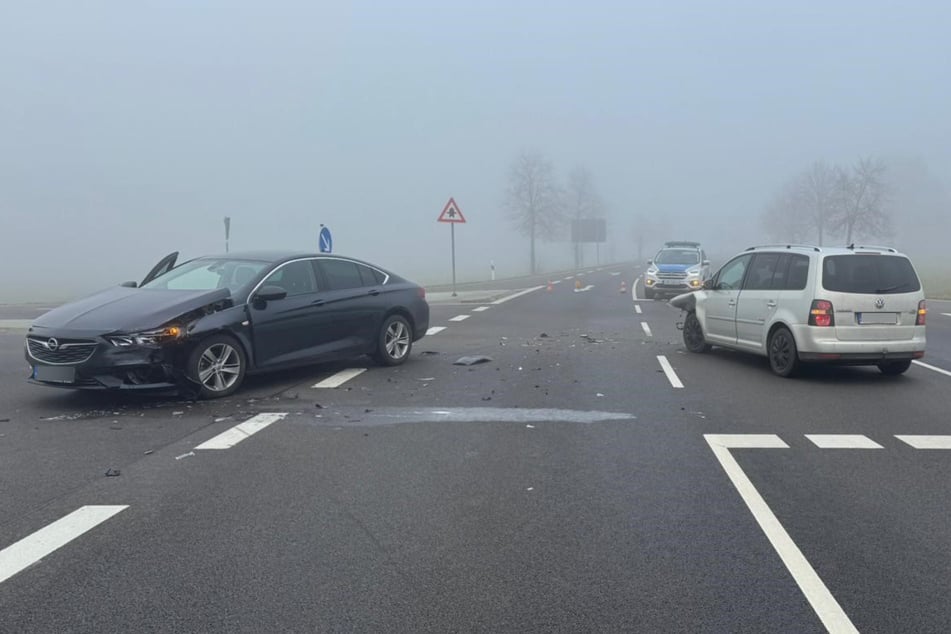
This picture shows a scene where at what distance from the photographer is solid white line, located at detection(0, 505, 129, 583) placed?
3.97m

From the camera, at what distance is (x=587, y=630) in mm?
3307

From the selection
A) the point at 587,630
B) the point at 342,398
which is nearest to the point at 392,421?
the point at 342,398

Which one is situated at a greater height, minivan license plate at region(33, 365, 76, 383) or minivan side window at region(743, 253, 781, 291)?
minivan side window at region(743, 253, 781, 291)

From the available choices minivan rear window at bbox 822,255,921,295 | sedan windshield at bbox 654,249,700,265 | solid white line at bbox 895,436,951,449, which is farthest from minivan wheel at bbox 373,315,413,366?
sedan windshield at bbox 654,249,700,265

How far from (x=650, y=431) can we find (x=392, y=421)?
236 centimetres

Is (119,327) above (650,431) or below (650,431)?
above

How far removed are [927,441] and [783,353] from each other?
345 centimetres

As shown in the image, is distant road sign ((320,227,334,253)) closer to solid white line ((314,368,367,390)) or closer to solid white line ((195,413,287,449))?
solid white line ((314,368,367,390))

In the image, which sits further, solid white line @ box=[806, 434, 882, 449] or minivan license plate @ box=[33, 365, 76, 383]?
minivan license plate @ box=[33, 365, 76, 383]

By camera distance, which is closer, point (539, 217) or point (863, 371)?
point (863, 371)

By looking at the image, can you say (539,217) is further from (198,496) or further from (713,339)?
(198,496)

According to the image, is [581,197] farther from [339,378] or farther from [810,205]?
[339,378]

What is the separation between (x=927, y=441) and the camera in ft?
21.8

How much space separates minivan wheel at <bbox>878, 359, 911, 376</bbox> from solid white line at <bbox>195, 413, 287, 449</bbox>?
295 inches
